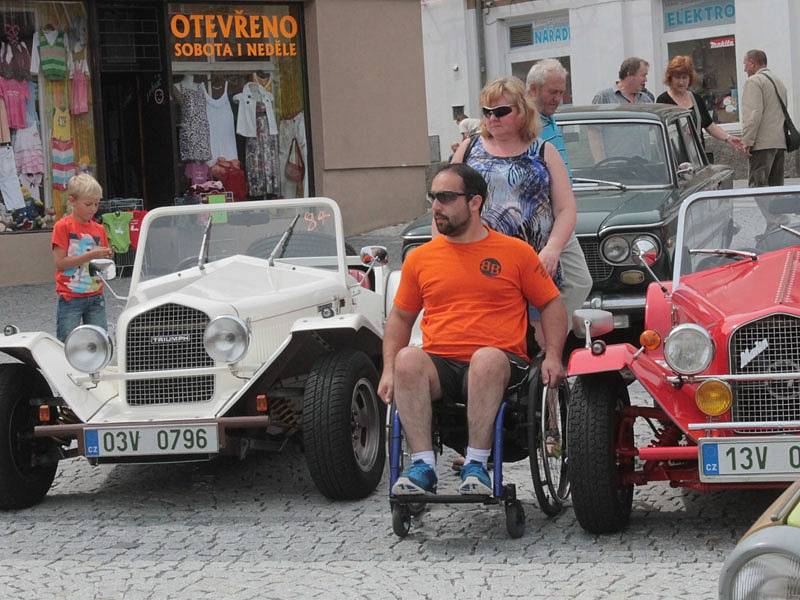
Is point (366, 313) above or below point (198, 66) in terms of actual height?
below

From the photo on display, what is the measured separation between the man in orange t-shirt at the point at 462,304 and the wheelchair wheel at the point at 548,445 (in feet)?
0.41

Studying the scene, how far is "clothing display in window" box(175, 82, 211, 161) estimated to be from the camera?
17125mm

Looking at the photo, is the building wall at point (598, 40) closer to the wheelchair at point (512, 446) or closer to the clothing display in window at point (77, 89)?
the clothing display in window at point (77, 89)

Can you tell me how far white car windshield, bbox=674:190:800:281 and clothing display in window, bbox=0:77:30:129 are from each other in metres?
11.0

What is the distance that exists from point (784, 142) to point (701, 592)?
346 inches

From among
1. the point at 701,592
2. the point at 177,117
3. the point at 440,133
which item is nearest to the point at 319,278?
the point at 701,592

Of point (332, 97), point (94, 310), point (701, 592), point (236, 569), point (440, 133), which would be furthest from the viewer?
point (440, 133)

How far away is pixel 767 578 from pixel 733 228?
12.4 feet

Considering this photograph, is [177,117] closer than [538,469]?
No

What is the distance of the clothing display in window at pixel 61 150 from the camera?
16.1 m

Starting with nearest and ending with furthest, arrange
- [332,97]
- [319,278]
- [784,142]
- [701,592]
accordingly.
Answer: [701,592] < [319,278] < [784,142] < [332,97]

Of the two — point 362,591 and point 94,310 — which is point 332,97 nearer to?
point 94,310

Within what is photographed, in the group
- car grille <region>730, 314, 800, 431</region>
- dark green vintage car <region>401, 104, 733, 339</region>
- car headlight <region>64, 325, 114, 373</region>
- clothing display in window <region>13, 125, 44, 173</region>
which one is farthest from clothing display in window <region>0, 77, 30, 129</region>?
car grille <region>730, 314, 800, 431</region>

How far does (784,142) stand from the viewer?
12.8 m
